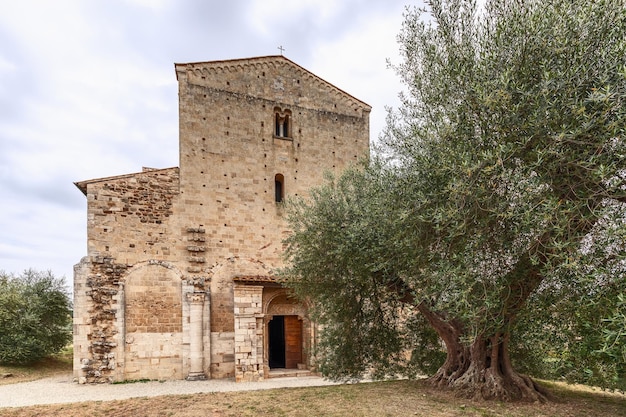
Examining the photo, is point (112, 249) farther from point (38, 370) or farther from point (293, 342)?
point (38, 370)

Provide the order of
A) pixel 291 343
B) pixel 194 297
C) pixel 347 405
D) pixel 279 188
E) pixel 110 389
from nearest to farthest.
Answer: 1. pixel 347 405
2. pixel 110 389
3. pixel 194 297
4. pixel 291 343
5. pixel 279 188

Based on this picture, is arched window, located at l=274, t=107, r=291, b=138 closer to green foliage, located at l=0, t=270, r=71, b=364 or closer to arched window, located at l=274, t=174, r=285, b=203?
arched window, located at l=274, t=174, r=285, b=203

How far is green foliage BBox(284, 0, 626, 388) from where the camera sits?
600 cm

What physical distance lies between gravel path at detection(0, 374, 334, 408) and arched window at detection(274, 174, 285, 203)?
7.03m

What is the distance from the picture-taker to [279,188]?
18.0 m

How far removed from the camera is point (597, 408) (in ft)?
26.8

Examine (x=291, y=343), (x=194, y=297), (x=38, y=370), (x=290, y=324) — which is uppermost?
(x=194, y=297)

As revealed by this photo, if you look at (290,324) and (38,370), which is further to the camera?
(38,370)

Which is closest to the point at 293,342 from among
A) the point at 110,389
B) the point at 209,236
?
the point at 209,236

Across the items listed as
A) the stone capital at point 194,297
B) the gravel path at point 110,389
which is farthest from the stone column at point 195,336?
the gravel path at point 110,389

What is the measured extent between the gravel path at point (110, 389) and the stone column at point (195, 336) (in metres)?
0.55

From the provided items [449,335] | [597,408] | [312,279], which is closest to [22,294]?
[312,279]

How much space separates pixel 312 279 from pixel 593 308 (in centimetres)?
620

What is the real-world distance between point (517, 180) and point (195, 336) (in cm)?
1236
